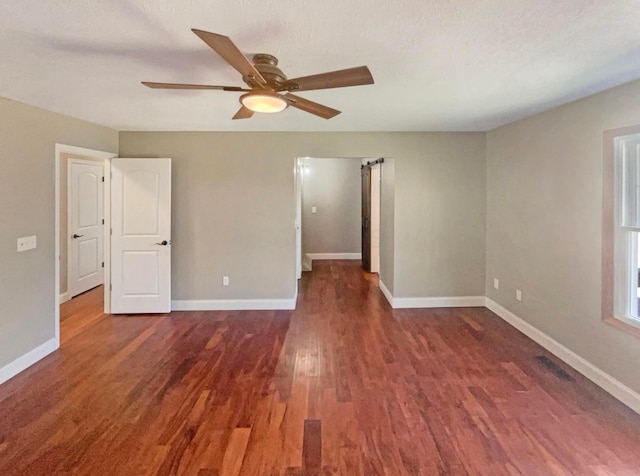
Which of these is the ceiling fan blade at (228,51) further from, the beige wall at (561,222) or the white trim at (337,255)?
the white trim at (337,255)

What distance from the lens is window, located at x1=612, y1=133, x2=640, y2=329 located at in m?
2.81

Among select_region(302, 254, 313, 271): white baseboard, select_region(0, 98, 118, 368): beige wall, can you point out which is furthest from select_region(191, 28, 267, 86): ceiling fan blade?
select_region(302, 254, 313, 271): white baseboard

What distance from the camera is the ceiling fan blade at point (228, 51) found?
1.51 m

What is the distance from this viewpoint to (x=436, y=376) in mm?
3135

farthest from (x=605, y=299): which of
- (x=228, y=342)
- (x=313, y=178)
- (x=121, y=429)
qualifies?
(x=313, y=178)

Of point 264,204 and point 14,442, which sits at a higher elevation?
point 264,204

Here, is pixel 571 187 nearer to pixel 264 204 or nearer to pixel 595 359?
pixel 595 359

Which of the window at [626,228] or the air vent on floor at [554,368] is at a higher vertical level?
the window at [626,228]

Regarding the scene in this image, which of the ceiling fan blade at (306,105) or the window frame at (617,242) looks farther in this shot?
the window frame at (617,242)

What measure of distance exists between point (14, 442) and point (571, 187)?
15.3 feet

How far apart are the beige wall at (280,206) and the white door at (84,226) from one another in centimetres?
150

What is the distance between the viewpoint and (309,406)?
2.69 m

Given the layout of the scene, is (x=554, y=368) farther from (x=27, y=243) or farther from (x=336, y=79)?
(x=27, y=243)

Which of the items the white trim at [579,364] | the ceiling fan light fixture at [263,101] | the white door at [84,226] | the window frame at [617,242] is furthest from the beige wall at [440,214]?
the white door at [84,226]
